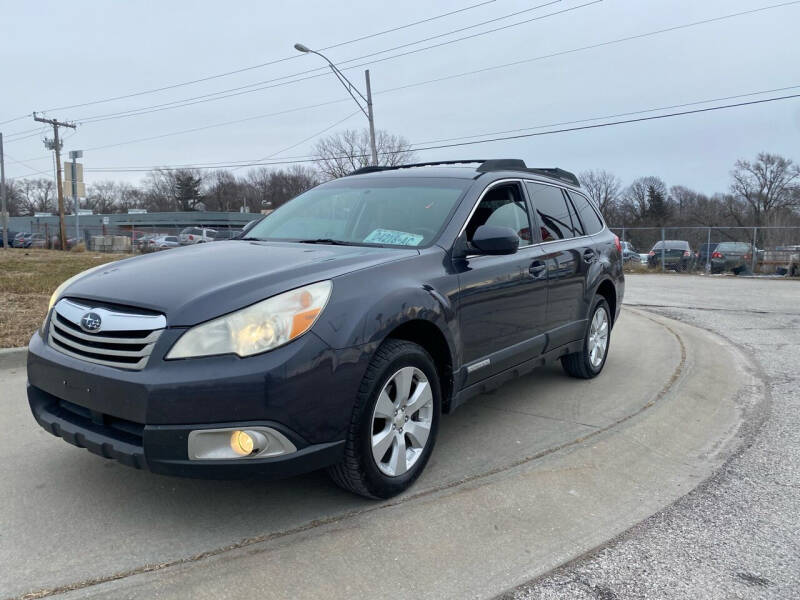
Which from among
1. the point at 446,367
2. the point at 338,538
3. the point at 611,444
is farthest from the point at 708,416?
the point at 338,538

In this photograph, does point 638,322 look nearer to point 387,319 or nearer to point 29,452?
point 387,319

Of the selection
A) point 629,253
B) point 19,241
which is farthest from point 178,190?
point 629,253

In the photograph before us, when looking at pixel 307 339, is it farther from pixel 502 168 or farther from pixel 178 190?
pixel 178 190

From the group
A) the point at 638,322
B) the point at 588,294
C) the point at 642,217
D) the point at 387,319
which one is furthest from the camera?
the point at 642,217

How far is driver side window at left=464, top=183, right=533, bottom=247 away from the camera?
3.93m

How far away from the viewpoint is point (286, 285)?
272 centimetres

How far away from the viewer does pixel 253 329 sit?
256cm

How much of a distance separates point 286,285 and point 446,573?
1.38 meters

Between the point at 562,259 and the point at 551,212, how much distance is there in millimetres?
442

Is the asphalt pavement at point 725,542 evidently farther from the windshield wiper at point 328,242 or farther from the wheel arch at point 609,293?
the windshield wiper at point 328,242

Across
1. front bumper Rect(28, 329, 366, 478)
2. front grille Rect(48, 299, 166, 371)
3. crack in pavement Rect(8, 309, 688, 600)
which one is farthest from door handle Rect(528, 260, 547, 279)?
front grille Rect(48, 299, 166, 371)

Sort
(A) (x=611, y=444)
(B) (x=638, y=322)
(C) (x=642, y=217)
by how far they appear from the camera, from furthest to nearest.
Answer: (C) (x=642, y=217), (B) (x=638, y=322), (A) (x=611, y=444)

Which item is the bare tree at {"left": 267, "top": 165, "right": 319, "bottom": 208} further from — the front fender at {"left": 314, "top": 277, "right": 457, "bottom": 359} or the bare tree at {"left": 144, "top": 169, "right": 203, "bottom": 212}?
the front fender at {"left": 314, "top": 277, "right": 457, "bottom": 359}

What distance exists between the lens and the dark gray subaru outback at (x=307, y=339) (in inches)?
98.5
